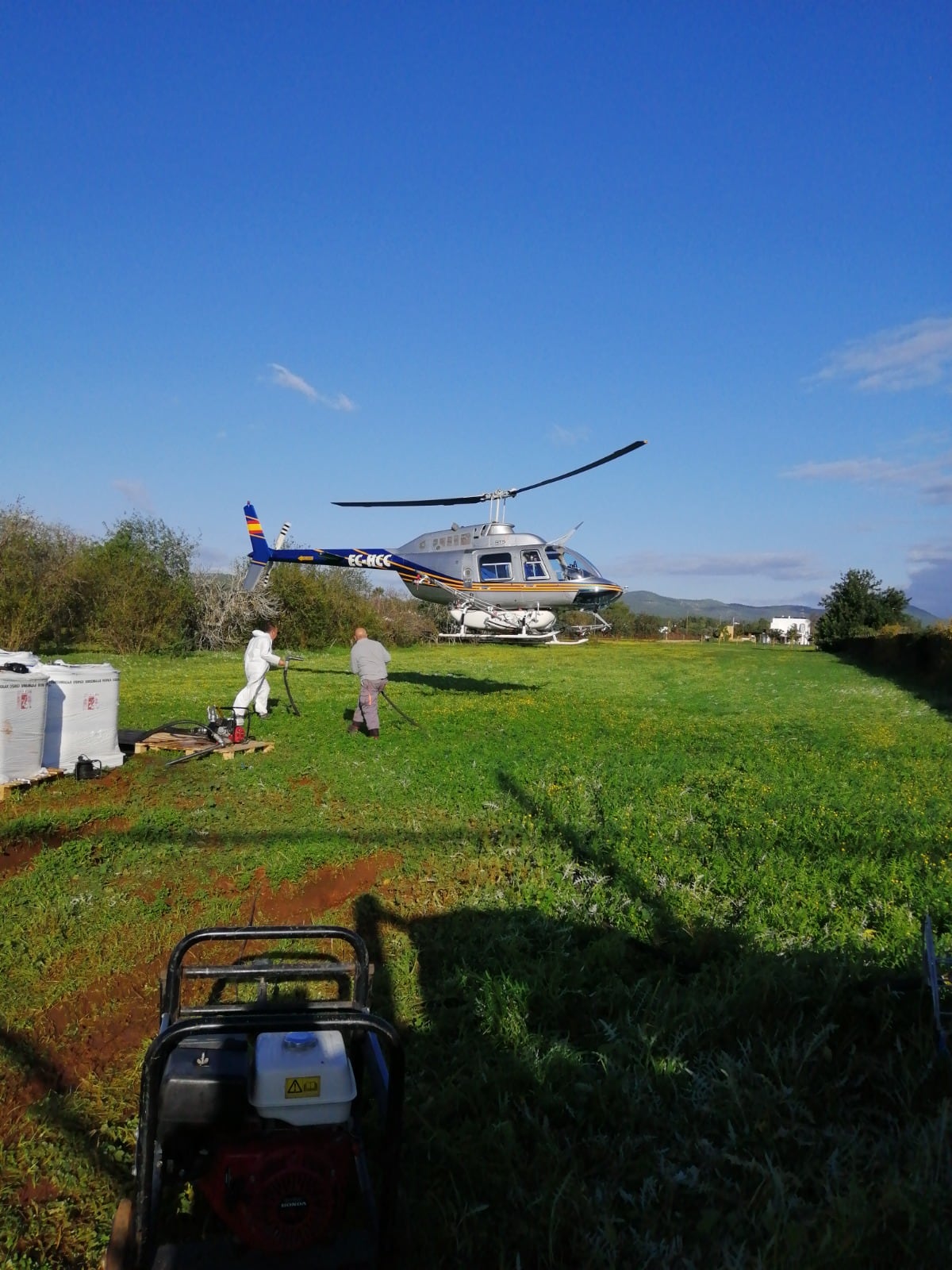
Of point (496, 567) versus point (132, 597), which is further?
point (132, 597)

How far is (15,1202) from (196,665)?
98.5ft

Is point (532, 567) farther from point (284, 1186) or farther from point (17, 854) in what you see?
point (284, 1186)

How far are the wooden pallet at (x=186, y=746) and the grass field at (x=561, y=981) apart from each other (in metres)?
0.44

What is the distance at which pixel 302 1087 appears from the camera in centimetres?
269

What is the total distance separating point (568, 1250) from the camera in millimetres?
2979

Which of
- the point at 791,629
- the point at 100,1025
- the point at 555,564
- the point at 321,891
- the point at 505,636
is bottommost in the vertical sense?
the point at 100,1025

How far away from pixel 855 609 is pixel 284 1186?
2679 inches

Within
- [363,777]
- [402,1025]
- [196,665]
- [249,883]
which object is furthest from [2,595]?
[402,1025]

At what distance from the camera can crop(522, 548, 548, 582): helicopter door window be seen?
70.2 feet

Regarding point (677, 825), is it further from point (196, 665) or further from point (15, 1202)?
point (196, 665)

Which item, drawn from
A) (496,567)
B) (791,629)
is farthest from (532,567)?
(791,629)

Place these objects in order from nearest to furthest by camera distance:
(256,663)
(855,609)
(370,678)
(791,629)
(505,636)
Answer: (370,678) < (256,663) < (505,636) < (855,609) < (791,629)

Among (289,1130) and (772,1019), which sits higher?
(289,1130)

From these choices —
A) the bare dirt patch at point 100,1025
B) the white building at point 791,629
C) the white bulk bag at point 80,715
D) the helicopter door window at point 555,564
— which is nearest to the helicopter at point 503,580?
the helicopter door window at point 555,564
